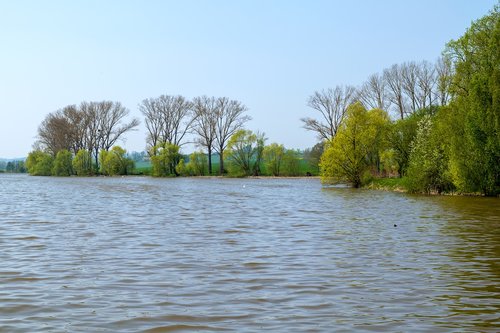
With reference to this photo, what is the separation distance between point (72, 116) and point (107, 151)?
1022 cm

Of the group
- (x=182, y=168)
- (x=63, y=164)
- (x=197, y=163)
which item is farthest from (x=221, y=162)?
(x=63, y=164)

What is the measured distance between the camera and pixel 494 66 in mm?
38531

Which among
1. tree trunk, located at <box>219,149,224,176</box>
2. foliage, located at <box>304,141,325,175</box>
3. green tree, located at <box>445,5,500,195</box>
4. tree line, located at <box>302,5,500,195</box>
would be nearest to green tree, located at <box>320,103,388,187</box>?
tree line, located at <box>302,5,500,195</box>

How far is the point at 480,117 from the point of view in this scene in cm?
3756

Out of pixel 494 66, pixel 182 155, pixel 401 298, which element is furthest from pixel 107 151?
pixel 401 298

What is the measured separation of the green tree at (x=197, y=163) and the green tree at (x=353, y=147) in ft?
179

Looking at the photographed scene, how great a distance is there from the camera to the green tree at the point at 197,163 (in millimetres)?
108562

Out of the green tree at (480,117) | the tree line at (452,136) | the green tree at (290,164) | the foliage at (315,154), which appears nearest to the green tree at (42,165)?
the green tree at (290,164)

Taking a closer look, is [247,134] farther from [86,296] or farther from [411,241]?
[86,296]

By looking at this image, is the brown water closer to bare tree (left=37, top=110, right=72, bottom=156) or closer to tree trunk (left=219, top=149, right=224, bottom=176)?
tree trunk (left=219, top=149, right=224, bottom=176)

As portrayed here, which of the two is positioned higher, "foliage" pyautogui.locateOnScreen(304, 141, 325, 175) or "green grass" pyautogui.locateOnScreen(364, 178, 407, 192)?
"foliage" pyautogui.locateOnScreen(304, 141, 325, 175)

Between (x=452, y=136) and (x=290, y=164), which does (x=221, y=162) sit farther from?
(x=452, y=136)

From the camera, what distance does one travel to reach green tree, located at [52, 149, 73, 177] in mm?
118250

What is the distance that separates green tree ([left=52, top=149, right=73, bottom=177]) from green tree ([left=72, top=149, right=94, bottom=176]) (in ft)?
5.55
